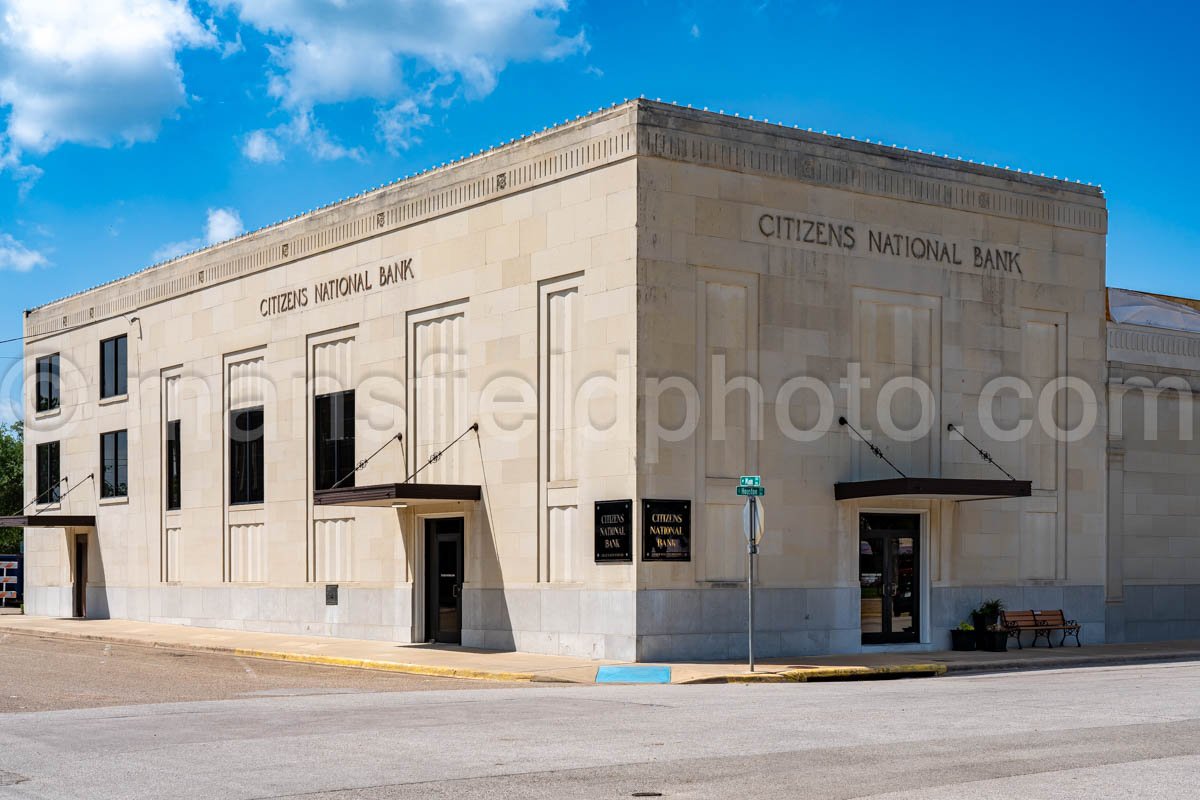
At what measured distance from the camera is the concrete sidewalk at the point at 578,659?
24.0m

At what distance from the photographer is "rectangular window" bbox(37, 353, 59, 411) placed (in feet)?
159

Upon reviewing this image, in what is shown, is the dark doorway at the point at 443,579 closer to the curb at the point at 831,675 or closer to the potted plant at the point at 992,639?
the curb at the point at 831,675

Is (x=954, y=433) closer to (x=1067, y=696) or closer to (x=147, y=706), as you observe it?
(x=1067, y=696)

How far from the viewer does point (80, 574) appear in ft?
151

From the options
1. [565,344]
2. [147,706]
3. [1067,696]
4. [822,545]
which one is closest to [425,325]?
[565,344]

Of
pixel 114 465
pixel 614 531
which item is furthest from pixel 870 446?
pixel 114 465

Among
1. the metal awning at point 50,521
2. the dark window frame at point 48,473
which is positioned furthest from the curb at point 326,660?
the dark window frame at point 48,473

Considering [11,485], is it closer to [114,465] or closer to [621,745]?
[114,465]

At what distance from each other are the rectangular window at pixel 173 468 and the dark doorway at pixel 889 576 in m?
21.1

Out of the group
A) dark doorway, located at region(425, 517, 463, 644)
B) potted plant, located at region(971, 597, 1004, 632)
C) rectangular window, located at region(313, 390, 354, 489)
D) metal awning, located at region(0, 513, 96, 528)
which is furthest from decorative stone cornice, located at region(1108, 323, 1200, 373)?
metal awning, located at region(0, 513, 96, 528)

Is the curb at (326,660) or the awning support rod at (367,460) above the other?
the awning support rod at (367,460)

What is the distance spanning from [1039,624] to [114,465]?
28.5 meters

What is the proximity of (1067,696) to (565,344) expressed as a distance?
40.0ft

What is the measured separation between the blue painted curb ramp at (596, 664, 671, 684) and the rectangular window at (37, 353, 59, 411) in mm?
30675
